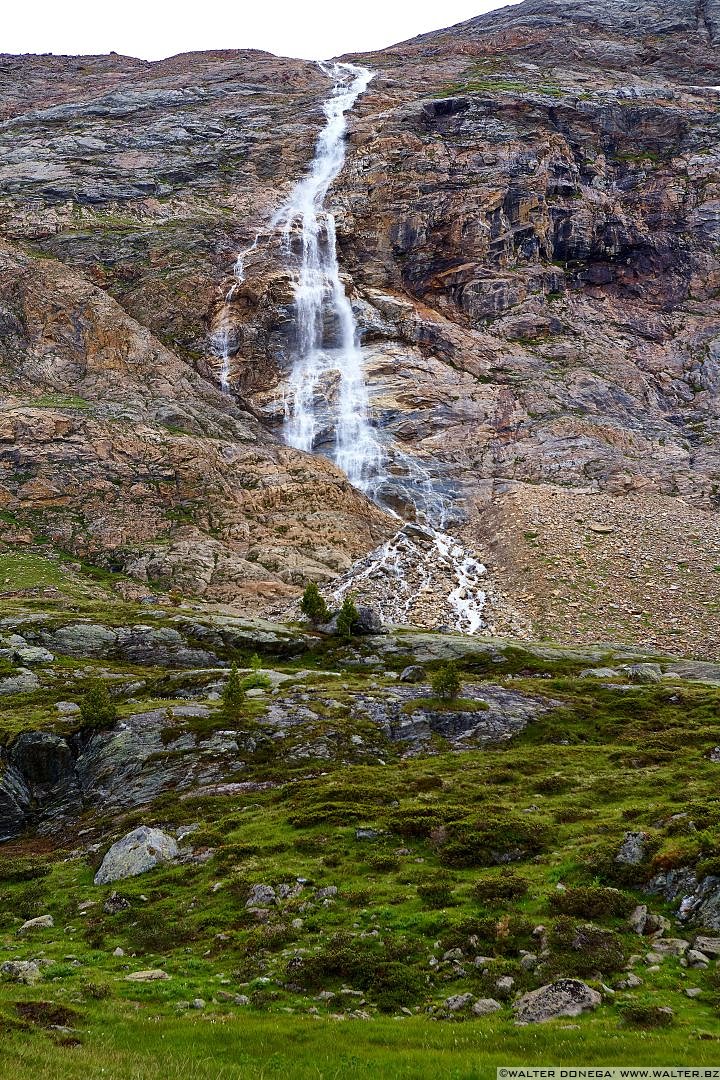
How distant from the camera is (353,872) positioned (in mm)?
20828

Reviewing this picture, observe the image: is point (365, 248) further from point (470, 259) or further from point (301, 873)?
point (301, 873)

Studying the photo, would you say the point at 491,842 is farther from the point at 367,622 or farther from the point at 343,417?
the point at 343,417

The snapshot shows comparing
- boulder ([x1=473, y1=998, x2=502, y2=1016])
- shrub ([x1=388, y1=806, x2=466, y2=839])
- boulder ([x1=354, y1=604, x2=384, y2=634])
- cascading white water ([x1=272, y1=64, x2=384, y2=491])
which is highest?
cascading white water ([x1=272, y1=64, x2=384, y2=491])

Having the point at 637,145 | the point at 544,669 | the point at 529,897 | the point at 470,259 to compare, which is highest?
the point at 637,145

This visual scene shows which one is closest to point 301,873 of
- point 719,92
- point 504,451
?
point 504,451

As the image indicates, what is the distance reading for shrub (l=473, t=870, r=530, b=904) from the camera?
17.8 metres

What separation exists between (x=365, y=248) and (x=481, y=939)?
4487 inches

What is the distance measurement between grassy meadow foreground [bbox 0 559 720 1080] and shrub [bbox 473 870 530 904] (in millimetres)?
55

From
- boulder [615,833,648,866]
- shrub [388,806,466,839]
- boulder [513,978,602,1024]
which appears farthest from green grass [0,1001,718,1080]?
shrub [388,806,466,839]

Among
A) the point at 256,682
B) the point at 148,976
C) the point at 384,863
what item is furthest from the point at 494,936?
the point at 256,682

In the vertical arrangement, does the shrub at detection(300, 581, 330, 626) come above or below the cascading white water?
below

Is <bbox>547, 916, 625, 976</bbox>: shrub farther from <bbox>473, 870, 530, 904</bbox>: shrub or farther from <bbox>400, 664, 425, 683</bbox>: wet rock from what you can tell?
<bbox>400, 664, 425, 683</bbox>: wet rock

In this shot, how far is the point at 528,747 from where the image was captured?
1330 inches

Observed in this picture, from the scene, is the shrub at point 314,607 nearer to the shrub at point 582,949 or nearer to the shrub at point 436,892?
the shrub at point 436,892
